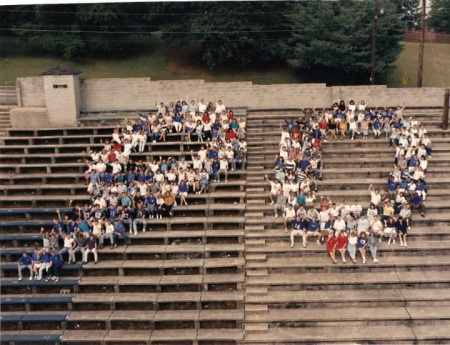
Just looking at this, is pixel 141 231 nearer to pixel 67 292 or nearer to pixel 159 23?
pixel 67 292

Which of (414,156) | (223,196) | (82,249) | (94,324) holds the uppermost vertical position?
(414,156)

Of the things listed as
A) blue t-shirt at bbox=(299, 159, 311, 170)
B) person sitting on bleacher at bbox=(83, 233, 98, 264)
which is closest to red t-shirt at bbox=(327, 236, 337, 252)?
blue t-shirt at bbox=(299, 159, 311, 170)

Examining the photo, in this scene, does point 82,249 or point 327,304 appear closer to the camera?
point 327,304

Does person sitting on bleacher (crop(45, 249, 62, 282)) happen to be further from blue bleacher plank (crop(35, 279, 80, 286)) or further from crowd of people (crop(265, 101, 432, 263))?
crowd of people (crop(265, 101, 432, 263))

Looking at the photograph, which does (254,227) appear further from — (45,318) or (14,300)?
(14,300)

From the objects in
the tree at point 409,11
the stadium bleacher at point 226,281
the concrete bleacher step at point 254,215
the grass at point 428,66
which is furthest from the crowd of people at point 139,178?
the tree at point 409,11

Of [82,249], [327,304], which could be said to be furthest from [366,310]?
[82,249]

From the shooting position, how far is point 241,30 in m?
34.1

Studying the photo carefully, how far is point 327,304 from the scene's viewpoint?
15.6m

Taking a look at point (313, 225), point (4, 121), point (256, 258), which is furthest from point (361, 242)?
point (4, 121)

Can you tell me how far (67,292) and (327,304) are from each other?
836 cm

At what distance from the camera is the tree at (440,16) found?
148ft

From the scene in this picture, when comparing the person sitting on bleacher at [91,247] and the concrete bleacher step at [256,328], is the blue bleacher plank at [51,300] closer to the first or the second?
the person sitting on bleacher at [91,247]

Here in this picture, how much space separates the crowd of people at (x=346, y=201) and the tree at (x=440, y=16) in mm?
27368
